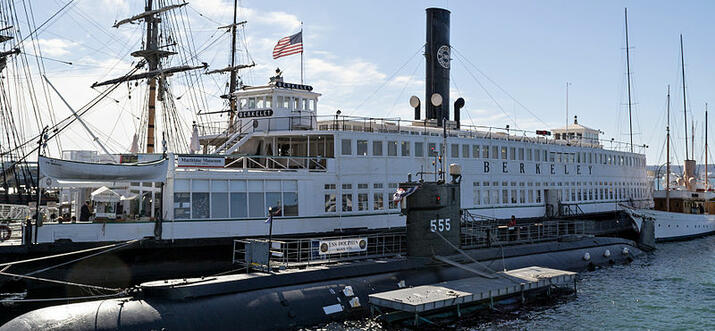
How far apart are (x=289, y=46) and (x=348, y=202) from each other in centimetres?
1037

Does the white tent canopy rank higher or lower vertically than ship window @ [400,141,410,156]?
lower

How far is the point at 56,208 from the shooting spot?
28516 millimetres

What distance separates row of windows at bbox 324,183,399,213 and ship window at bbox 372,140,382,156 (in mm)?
1601

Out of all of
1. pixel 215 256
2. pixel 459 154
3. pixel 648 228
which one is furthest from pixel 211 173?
pixel 648 228

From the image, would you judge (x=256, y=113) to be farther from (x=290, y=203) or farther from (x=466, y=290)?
(x=466, y=290)

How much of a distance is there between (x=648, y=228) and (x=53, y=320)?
119 feet

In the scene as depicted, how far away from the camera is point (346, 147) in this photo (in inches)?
1201

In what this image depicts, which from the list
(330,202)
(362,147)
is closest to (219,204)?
(330,202)

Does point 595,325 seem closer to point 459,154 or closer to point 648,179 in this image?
point 459,154

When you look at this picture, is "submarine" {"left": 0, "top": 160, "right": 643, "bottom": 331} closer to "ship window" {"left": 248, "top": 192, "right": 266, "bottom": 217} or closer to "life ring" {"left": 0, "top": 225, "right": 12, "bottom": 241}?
"ship window" {"left": 248, "top": 192, "right": 266, "bottom": 217}

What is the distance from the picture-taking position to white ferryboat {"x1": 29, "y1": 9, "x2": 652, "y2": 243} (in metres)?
24.8

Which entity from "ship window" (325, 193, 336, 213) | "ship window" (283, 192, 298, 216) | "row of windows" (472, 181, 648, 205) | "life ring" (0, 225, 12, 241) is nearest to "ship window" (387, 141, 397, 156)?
"ship window" (325, 193, 336, 213)

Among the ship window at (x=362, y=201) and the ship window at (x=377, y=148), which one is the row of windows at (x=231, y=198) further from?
the ship window at (x=377, y=148)

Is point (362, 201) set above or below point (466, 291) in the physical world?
above
